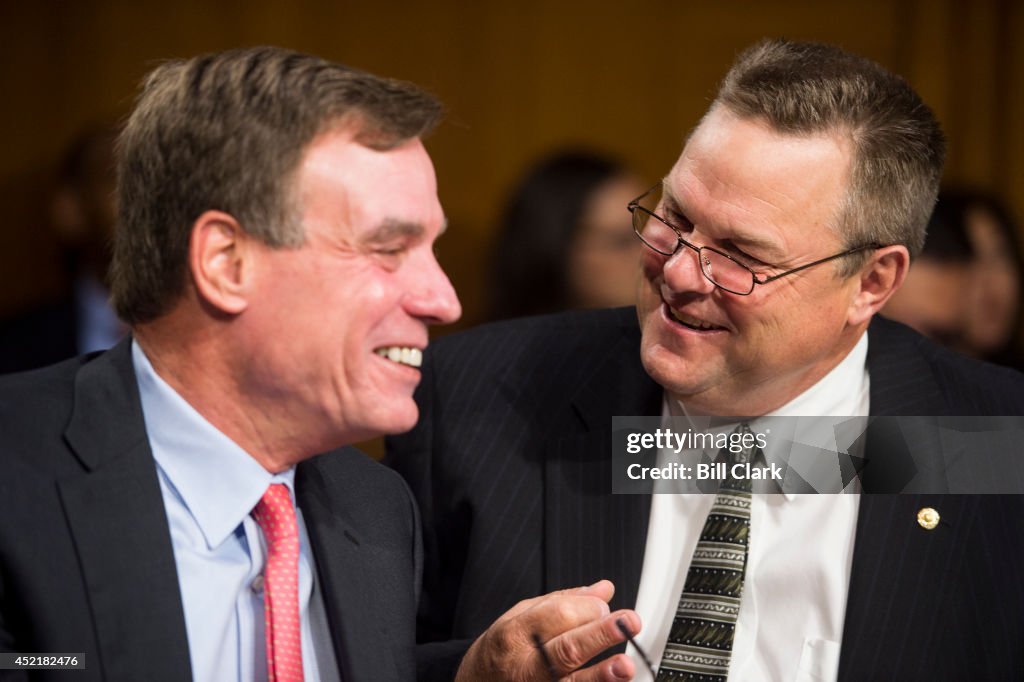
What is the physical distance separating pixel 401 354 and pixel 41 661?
0.56m

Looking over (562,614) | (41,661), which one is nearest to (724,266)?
(562,614)

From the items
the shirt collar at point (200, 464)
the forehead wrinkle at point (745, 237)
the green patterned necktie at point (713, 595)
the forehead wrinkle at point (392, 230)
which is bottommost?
the green patterned necktie at point (713, 595)

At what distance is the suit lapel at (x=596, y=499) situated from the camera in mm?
2131

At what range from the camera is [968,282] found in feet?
11.9

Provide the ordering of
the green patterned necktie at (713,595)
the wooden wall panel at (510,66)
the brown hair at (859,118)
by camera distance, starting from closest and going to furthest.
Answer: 1. the green patterned necktie at (713,595)
2. the brown hair at (859,118)
3. the wooden wall panel at (510,66)

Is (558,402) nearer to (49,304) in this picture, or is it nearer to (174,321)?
(174,321)

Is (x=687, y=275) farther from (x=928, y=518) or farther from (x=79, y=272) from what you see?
(x=79, y=272)

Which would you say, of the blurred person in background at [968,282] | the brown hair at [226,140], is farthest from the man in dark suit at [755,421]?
the blurred person in background at [968,282]

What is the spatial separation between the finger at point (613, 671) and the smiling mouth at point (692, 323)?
2.12 ft

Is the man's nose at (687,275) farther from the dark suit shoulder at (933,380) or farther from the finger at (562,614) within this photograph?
the finger at (562,614)

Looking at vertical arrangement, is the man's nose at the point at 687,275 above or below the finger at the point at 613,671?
above

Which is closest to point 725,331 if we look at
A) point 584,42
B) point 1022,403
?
point 1022,403

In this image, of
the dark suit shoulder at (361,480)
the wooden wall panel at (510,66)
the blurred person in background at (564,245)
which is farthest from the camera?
the wooden wall panel at (510,66)

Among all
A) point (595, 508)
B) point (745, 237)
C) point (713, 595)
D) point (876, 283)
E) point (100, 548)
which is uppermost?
point (745, 237)
